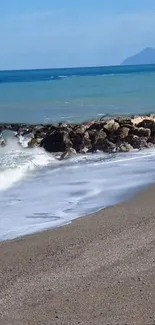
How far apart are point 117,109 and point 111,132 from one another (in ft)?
48.8

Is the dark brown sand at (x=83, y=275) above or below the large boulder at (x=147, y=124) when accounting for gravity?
below

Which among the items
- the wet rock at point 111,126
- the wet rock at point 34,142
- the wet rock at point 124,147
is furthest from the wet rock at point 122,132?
the wet rock at point 34,142

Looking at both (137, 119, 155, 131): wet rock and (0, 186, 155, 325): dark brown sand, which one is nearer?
(0, 186, 155, 325): dark brown sand

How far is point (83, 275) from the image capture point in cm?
639

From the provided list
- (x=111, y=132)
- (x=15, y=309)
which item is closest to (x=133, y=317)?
(x=15, y=309)

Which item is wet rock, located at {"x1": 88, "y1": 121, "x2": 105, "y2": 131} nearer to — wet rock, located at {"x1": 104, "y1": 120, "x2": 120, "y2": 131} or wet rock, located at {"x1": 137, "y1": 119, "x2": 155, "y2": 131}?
wet rock, located at {"x1": 104, "y1": 120, "x2": 120, "y2": 131}

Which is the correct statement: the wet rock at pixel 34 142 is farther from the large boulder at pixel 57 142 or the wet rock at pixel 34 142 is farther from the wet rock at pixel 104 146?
the wet rock at pixel 104 146

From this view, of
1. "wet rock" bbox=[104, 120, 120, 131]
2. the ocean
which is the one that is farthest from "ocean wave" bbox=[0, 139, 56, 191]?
"wet rock" bbox=[104, 120, 120, 131]

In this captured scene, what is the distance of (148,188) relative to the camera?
1142 centimetres

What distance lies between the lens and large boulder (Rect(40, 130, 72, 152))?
18.3 m

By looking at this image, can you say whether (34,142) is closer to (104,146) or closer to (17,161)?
(104,146)

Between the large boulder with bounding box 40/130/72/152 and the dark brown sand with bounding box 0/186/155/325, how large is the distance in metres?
9.56

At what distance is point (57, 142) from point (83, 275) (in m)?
12.3

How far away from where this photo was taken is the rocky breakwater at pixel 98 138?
59.8 ft
